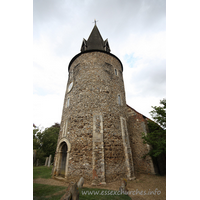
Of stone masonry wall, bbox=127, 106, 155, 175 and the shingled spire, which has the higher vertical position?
the shingled spire

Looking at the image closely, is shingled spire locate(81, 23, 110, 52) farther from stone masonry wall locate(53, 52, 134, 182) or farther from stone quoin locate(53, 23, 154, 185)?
stone masonry wall locate(53, 52, 134, 182)

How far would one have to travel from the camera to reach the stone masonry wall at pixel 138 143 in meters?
10.6

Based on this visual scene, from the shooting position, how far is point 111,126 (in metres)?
9.30

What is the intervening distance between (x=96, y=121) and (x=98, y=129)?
25.0 inches

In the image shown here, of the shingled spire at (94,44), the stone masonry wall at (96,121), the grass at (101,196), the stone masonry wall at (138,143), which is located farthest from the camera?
the shingled spire at (94,44)

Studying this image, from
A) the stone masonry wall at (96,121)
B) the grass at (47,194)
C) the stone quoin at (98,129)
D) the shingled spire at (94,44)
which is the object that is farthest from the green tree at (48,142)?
the shingled spire at (94,44)

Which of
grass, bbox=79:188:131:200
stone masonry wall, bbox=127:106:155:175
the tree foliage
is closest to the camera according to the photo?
grass, bbox=79:188:131:200

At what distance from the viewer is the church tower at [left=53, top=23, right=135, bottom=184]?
7883 millimetres

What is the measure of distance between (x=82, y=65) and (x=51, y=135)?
17650mm

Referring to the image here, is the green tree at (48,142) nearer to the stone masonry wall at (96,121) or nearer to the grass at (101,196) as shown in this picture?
the stone masonry wall at (96,121)

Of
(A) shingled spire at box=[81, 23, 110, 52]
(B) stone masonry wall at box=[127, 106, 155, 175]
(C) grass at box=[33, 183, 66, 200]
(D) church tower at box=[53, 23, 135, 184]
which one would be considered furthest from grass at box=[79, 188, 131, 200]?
(A) shingled spire at box=[81, 23, 110, 52]

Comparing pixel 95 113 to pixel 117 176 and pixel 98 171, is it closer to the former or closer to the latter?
pixel 98 171

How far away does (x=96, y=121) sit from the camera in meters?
8.98

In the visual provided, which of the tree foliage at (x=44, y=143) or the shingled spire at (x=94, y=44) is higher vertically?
the shingled spire at (x=94, y=44)
